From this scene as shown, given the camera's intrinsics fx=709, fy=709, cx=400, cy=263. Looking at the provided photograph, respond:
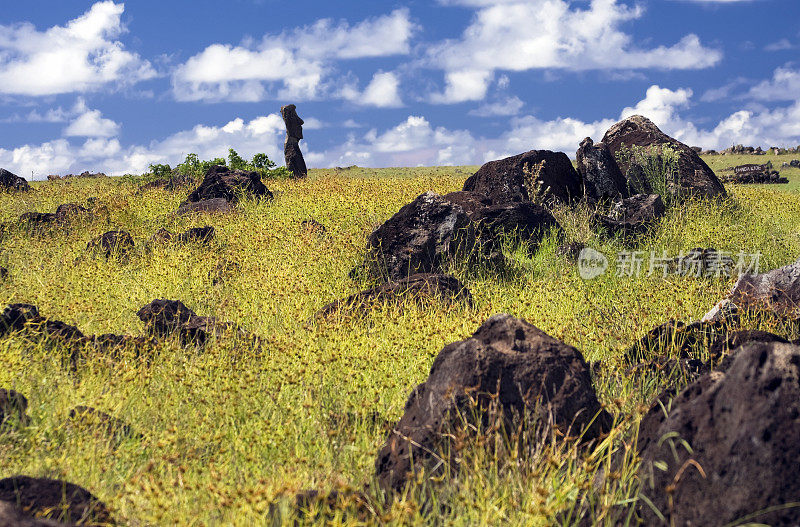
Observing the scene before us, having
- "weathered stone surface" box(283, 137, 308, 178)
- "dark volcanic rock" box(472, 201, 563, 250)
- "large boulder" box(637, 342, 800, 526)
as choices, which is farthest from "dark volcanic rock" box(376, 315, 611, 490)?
"weathered stone surface" box(283, 137, 308, 178)

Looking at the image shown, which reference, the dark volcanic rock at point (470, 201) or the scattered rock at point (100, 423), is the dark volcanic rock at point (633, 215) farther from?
the scattered rock at point (100, 423)

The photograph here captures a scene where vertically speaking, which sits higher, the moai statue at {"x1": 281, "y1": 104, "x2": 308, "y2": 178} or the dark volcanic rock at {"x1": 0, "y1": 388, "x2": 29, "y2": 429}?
the moai statue at {"x1": 281, "y1": 104, "x2": 308, "y2": 178}

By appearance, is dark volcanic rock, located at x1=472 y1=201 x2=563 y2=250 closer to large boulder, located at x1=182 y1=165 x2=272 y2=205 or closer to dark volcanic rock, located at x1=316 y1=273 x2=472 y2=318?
dark volcanic rock, located at x1=316 y1=273 x2=472 y2=318

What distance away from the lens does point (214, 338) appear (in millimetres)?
7188

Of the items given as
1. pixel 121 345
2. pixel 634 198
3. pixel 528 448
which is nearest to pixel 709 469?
pixel 528 448

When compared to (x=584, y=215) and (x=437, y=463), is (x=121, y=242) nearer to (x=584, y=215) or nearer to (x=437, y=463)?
(x=584, y=215)

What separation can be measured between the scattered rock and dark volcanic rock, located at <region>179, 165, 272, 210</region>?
39.2 ft

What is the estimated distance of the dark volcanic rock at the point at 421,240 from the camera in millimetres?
10625

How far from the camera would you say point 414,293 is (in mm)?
8820

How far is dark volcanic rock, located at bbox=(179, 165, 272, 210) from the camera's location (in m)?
17.2

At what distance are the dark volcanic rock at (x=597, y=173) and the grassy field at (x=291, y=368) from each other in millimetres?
1199

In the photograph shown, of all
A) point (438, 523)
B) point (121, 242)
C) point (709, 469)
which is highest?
point (121, 242)

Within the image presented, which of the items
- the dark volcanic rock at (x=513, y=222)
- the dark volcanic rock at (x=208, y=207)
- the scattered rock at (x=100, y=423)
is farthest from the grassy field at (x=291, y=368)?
the dark volcanic rock at (x=208, y=207)

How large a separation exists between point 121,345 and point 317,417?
9.23ft
